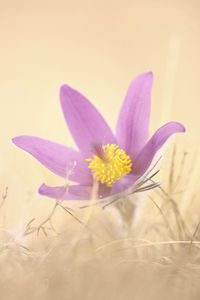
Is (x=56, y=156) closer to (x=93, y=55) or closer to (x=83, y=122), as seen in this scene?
(x=83, y=122)

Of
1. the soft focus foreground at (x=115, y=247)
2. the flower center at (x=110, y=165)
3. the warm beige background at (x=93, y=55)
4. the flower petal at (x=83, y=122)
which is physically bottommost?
the soft focus foreground at (x=115, y=247)

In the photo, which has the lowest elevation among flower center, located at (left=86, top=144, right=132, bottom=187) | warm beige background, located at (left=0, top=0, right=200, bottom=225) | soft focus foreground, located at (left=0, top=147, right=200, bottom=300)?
soft focus foreground, located at (left=0, top=147, right=200, bottom=300)

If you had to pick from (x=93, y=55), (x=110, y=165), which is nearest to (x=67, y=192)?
(x=110, y=165)

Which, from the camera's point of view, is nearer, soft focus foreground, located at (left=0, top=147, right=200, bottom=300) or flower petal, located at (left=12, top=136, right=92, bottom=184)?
soft focus foreground, located at (left=0, top=147, right=200, bottom=300)

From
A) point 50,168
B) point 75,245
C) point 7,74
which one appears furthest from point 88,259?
point 7,74

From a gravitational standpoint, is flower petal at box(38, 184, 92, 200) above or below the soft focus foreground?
above
